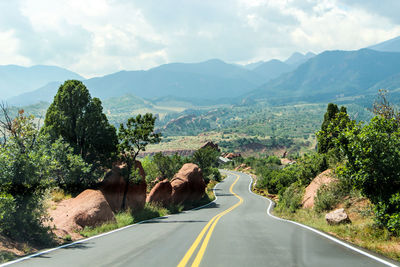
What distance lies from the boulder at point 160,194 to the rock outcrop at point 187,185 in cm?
341

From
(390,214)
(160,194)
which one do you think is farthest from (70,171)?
(390,214)

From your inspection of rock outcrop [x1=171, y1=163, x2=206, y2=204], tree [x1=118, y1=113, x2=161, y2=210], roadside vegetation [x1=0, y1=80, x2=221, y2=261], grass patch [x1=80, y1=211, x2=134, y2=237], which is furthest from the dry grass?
rock outcrop [x1=171, y1=163, x2=206, y2=204]

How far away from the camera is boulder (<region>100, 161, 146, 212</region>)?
22.1 meters

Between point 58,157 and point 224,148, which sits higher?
point 58,157

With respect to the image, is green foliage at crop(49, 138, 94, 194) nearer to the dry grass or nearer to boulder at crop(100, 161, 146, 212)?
boulder at crop(100, 161, 146, 212)

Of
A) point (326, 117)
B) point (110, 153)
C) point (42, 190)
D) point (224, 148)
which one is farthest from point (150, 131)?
point (224, 148)

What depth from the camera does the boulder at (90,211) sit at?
13.7 meters

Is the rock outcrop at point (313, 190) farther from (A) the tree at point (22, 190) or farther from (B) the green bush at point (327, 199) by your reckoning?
(A) the tree at point (22, 190)

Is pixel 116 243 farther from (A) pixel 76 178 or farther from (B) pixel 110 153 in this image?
(B) pixel 110 153

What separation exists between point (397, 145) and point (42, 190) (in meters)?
11.4

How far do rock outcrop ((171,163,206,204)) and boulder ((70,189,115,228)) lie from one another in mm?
15733

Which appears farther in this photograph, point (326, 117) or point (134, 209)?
point (326, 117)

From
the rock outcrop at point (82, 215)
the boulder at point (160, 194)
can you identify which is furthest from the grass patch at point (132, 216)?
the boulder at point (160, 194)

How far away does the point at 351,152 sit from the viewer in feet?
34.2
